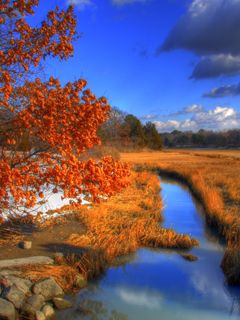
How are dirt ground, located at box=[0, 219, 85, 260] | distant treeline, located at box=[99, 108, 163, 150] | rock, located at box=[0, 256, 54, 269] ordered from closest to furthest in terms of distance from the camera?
rock, located at box=[0, 256, 54, 269]
dirt ground, located at box=[0, 219, 85, 260]
distant treeline, located at box=[99, 108, 163, 150]

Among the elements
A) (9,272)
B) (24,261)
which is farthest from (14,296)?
(24,261)

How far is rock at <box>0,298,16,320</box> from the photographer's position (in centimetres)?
773

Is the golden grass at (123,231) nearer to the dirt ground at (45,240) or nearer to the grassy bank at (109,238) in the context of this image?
the grassy bank at (109,238)

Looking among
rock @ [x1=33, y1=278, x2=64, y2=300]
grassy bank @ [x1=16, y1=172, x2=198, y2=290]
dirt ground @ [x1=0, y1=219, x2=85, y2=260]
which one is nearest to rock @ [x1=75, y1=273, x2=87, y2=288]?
grassy bank @ [x1=16, y1=172, x2=198, y2=290]

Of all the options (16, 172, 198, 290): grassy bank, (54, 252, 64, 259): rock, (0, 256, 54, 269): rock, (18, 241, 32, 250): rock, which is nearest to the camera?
(0, 256, 54, 269): rock

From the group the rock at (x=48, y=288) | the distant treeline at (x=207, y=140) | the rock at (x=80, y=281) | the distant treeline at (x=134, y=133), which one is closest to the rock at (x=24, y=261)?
the rock at (x=80, y=281)

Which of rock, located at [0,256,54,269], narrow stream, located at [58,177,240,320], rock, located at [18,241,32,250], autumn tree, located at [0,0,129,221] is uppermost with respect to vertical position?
autumn tree, located at [0,0,129,221]

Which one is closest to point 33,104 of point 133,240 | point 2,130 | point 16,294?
point 2,130

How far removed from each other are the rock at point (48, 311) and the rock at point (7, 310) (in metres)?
0.63

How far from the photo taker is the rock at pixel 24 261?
9698 mm

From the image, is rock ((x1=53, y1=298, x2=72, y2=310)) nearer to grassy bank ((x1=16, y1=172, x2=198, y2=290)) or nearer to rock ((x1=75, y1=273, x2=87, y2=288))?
grassy bank ((x1=16, y1=172, x2=198, y2=290))

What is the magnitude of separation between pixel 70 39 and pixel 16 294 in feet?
17.1

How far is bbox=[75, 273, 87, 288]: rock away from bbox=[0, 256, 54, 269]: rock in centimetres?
78

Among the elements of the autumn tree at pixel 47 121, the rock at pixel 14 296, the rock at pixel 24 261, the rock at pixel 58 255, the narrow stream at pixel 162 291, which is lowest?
the narrow stream at pixel 162 291
